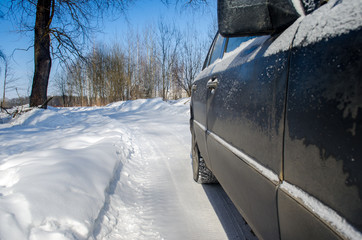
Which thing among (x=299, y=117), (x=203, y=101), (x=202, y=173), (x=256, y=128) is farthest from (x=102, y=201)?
(x=299, y=117)

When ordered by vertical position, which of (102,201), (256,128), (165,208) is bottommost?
(165,208)

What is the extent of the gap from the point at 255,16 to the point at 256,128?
49cm

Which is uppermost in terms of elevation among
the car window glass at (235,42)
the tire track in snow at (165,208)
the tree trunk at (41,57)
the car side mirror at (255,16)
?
the tree trunk at (41,57)

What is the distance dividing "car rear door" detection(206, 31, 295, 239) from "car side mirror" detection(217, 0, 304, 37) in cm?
7

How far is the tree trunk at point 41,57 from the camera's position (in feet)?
27.9

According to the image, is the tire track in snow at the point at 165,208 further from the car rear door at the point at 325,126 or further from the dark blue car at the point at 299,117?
the car rear door at the point at 325,126

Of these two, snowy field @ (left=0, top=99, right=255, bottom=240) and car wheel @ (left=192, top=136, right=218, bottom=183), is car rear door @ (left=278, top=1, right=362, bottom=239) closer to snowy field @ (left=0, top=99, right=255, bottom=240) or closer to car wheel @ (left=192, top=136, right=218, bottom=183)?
snowy field @ (left=0, top=99, right=255, bottom=240)

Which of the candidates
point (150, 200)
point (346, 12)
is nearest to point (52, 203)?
point (150, 200)

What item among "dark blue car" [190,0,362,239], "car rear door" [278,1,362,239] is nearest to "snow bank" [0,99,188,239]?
"dark blue car" [190,0,362,239]

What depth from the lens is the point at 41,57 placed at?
8.52 meters

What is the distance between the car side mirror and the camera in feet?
2.62

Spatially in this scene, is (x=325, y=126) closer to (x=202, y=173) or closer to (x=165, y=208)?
(x=165, y=208)

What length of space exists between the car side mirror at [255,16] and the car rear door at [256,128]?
0.24 ft

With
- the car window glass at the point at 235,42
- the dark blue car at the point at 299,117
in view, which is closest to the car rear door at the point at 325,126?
the dark blue car at the point at 299,117
